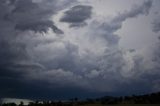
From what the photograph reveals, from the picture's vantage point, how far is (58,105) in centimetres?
18300

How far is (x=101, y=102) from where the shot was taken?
184 m

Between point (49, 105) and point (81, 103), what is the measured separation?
1446 centimetres

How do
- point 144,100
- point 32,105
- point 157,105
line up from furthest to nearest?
point 32,105 < point 144,100 < point 157,105

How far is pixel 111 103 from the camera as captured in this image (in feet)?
586

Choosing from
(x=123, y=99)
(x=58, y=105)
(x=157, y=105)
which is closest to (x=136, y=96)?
(x=123, y=99)

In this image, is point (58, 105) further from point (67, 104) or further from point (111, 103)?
point (111, 103)

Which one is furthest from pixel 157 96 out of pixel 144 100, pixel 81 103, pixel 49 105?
pixel 49 105

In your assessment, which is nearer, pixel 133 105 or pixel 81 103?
pixel 133 105

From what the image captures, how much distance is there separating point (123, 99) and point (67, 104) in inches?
1004

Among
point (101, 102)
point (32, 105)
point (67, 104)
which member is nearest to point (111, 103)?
point (101, 102)

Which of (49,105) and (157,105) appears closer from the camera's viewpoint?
(157,105)

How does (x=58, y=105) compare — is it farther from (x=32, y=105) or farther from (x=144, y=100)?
(x=144, y=100)

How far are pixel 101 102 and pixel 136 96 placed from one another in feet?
53.3

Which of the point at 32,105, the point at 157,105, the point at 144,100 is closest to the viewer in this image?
the point at 157,105
